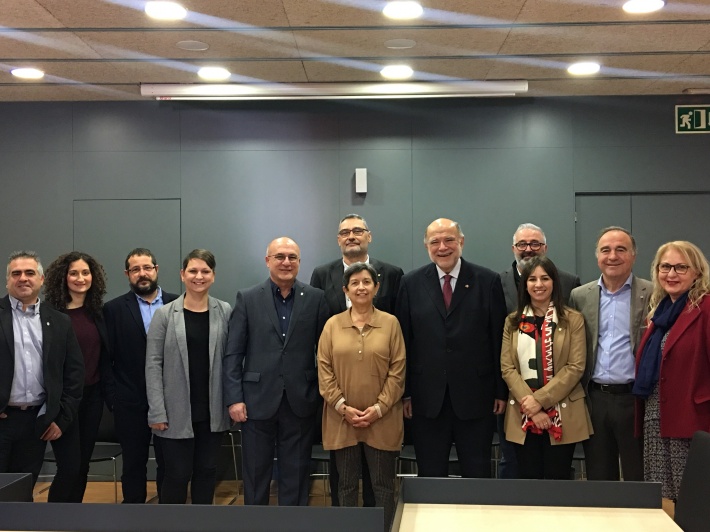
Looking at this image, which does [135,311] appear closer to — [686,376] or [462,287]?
[462,287]

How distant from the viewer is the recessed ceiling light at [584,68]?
5.71 meters

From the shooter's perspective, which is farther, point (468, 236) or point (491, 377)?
point (468, 236)

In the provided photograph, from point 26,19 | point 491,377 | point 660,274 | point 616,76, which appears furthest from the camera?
point 616,76

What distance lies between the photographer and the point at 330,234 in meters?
6.86

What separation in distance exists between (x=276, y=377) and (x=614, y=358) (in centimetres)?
183

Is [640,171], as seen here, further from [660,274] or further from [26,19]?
[26,19]

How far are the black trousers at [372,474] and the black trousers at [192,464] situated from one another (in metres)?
0.77

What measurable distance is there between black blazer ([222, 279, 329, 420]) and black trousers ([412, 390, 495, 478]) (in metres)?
0.65

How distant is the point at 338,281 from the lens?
4.82m

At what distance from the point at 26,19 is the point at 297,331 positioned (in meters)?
2.50

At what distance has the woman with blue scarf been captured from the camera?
12.1 feet

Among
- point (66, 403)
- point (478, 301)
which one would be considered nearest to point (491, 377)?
point (478, 301)

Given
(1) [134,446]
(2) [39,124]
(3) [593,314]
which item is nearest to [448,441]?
(3) [593,314]

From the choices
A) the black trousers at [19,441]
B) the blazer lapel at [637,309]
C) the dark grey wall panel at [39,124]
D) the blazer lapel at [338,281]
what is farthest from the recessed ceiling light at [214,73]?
the blazer lapel at [637,309]
